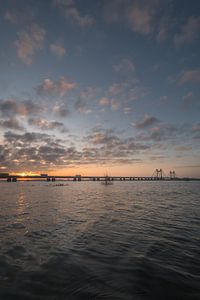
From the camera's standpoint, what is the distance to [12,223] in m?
17.3

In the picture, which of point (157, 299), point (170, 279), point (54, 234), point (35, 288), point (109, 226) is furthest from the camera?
point (109, 226)

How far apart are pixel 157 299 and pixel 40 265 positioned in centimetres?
515

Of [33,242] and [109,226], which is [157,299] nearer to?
[33,242]

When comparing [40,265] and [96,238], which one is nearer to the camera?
[40,265]

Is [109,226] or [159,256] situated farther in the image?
[109,226]

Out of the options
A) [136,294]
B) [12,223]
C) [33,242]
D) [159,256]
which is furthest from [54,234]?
[136,294]

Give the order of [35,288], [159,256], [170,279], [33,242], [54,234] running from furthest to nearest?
[54,234] < [33,242] < [159,256] < [170,279] < [35,288]

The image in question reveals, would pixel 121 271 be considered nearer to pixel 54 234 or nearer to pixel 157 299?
pixel 157 299

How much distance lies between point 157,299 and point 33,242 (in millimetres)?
8506

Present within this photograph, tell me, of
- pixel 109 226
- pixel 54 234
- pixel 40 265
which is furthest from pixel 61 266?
pixel 109 226

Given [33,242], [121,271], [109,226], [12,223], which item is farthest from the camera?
[12,223]

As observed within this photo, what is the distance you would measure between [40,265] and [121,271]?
3.60 meters

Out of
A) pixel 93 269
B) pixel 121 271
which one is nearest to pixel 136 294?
pixel 121 271

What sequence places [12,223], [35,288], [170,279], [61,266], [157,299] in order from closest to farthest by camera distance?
[157,299], [35,288], [170,279], [61,266], [12,223]
